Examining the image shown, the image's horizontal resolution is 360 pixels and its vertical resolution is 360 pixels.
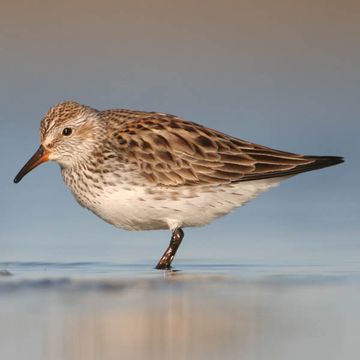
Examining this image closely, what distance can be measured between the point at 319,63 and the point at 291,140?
3.98 m

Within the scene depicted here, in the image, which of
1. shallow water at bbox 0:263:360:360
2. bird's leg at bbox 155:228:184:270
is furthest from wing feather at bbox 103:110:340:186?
shallow water at bbox 0:263:360:360

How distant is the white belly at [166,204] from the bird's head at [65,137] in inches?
20.3

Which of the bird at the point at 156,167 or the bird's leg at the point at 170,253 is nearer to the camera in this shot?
the bird at the point at 156,167

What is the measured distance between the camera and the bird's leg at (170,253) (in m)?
11.5

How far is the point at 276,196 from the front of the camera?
15.7 m

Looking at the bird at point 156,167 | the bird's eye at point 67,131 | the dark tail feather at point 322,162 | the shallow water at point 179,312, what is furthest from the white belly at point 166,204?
the bird's eye at point 67,131

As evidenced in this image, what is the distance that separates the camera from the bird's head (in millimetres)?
11766

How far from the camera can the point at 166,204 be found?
449 inches

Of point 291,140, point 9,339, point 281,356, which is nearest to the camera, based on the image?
point 281,356

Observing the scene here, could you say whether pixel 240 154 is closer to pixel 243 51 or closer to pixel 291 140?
pixel 291 140

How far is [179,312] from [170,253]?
2778 mm

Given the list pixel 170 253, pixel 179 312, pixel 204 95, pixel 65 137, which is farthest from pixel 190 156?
pixel 204 95

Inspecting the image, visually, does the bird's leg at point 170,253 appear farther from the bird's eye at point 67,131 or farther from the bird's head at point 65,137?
the bird's eye at point 67,131

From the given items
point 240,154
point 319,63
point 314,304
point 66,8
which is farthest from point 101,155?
point 66,8
